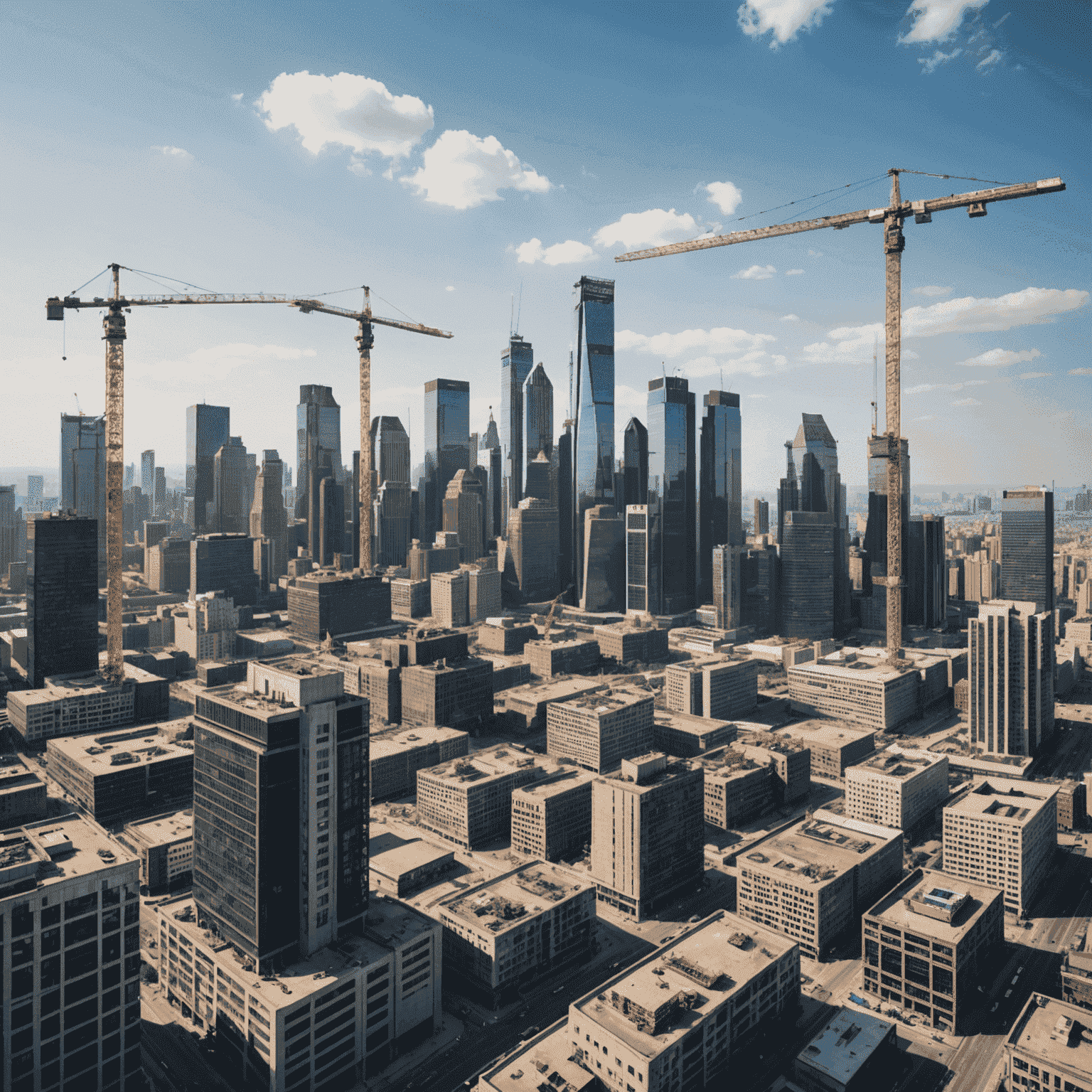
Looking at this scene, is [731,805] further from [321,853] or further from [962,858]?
[321,853]

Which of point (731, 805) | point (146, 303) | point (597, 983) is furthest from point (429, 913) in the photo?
point (146, 303)

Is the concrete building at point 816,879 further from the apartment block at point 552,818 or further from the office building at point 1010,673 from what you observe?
the office building at point 1010,673

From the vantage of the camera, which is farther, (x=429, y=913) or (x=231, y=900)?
(x=429, y=913)

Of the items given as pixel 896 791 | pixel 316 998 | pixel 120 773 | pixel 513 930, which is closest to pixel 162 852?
pixel 120 773

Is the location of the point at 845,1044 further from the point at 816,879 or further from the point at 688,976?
the point at 816,879

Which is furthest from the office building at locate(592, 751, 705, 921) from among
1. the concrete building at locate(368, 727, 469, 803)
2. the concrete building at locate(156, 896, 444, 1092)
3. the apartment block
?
the concrete building at locate(368, 727, 469, 803)

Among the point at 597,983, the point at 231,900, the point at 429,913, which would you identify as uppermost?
the point at 231,900

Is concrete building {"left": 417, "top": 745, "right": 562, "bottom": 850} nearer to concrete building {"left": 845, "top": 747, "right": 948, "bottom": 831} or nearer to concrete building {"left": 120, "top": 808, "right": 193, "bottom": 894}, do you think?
concrete building {"left": 120, "top": 808, "right": 193, "bottom": 894}
